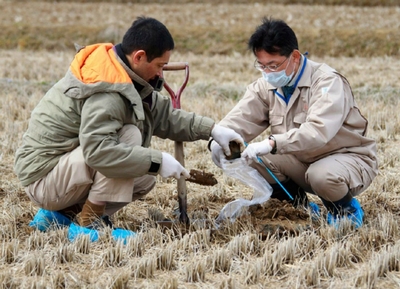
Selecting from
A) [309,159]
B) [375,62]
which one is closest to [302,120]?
[309,159]

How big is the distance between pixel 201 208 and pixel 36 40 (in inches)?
508

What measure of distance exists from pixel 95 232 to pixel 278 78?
151 centimetres

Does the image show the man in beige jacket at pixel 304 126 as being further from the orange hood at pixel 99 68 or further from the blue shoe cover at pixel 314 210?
the orange hood at pixel 99 68

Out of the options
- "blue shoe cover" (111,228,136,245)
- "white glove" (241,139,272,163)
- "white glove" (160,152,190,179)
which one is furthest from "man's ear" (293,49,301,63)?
"blue shoe cover" (111,228,136,245)

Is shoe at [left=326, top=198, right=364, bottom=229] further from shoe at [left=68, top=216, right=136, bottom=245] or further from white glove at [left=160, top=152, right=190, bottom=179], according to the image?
shoe at [left=68, top=216, right=136, bottom=245]

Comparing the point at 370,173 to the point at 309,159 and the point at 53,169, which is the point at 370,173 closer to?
the point at 309,159

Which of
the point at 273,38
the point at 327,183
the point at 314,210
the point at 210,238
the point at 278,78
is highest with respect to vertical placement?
the point at 273,38

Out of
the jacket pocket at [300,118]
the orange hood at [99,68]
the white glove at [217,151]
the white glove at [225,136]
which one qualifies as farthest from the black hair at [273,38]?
the orange hood at [99,68]

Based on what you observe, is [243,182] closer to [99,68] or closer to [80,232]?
[80,232]

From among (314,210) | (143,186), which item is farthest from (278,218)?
(143,186)

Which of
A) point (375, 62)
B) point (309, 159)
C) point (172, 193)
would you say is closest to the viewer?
point (309, 159)

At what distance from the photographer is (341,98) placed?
13.6 ft

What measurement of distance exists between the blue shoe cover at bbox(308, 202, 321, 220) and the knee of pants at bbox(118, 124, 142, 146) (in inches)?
48.9

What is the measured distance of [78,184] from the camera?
3.96 meters
